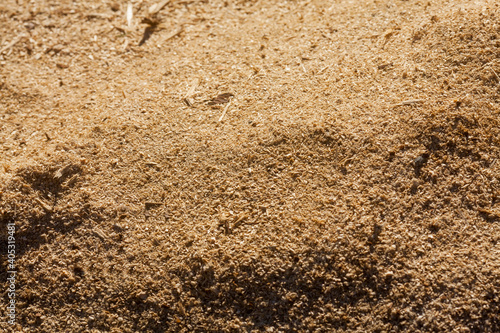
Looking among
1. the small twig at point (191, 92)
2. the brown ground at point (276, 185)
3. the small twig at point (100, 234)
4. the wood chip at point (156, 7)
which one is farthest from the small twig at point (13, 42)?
the small twig at point (100, 234)

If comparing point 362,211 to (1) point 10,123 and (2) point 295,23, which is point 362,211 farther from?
(1) point 10,123

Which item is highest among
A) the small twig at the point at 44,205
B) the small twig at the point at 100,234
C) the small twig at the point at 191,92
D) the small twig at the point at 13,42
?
the small twig at the point at 13,42

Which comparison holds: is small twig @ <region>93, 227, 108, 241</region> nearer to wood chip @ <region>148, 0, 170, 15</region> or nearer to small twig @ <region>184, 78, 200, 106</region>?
small twig @ <region>184, 78, 200, 106</region>

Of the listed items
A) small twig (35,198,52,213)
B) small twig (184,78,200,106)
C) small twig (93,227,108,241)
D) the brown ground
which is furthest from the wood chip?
small twig (93,227,108,241)

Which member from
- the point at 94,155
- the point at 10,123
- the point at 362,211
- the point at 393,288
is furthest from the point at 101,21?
the point at 393,288

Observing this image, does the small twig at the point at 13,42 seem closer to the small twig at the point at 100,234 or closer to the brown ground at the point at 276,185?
the brown ground at the point at 276,185

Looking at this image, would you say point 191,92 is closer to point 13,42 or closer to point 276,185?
point 276,185

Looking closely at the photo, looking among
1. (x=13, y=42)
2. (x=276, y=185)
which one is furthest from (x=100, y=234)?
(x=13, y=42)

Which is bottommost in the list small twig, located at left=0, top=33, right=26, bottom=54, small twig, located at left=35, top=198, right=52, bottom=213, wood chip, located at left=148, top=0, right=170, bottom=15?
small twig, located at left=35, top=198, right=52, bottom=213
